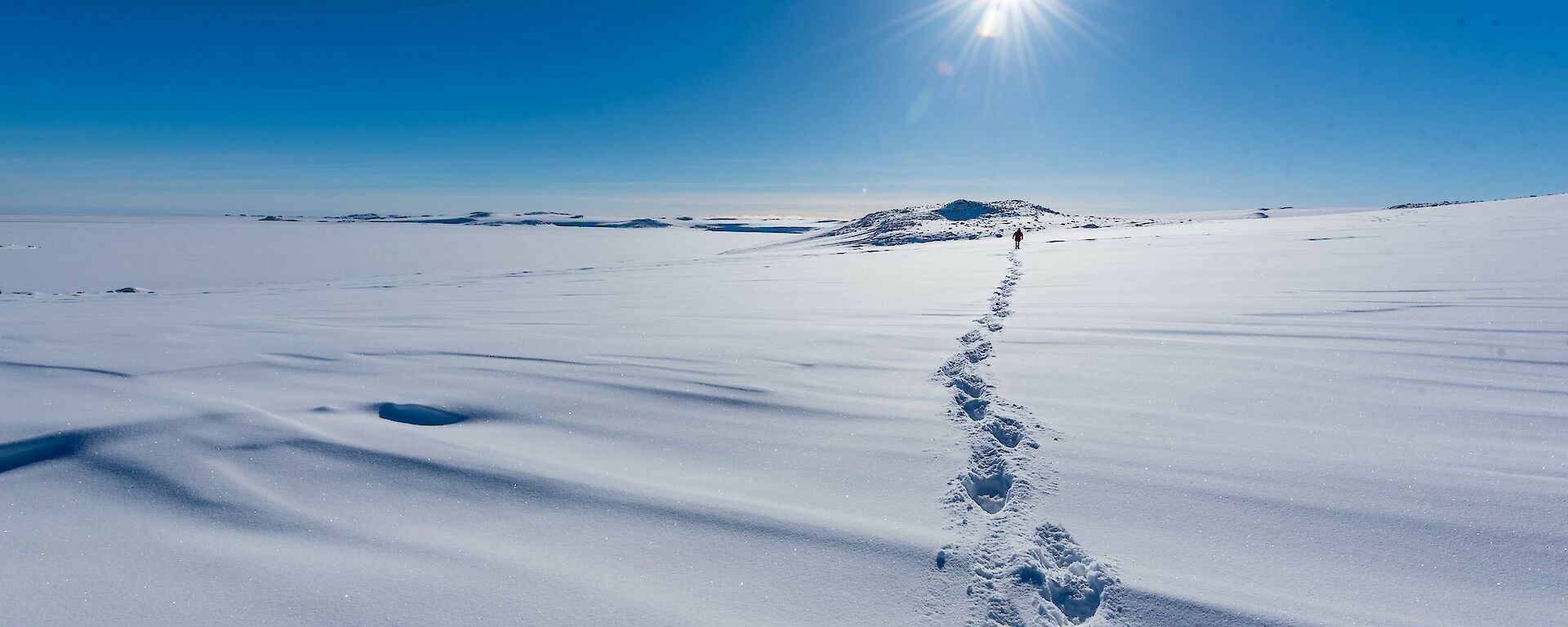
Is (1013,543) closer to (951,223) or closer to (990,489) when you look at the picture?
(990,489)

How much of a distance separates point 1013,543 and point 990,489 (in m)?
0.49

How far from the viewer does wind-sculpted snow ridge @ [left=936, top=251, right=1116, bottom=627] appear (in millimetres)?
2014

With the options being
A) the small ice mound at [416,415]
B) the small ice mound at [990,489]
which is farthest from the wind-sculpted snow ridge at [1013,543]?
the small ice mound at [416,415]

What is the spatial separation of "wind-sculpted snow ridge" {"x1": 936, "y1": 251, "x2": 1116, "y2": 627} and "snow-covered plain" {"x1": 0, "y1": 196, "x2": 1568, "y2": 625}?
0.01 m

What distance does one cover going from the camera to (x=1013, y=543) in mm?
2316

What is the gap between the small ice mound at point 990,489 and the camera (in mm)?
2637

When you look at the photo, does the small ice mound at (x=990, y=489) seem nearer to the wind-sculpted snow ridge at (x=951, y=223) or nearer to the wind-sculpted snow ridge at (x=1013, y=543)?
the wind-sculpted snow ridge at (x=1013, y=543)

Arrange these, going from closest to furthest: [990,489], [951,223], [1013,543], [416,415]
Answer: [1013,543] → [990,489] → [416,415] → [951,223]

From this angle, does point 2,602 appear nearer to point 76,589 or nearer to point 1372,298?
point 76,589

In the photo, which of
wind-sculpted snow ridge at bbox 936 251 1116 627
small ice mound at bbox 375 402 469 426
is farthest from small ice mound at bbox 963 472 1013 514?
small ice mound at bbox 375 402 469 426

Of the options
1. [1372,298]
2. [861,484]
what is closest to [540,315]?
[861,484]

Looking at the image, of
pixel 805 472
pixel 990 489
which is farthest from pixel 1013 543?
pixel 805 472

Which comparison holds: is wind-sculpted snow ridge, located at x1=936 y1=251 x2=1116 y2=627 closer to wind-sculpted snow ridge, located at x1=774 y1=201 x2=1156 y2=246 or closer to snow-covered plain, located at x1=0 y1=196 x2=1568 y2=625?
snow-covered plain, located at x1=0 y1=196 x2=1568 y2=625

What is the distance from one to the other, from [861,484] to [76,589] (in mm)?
2442
